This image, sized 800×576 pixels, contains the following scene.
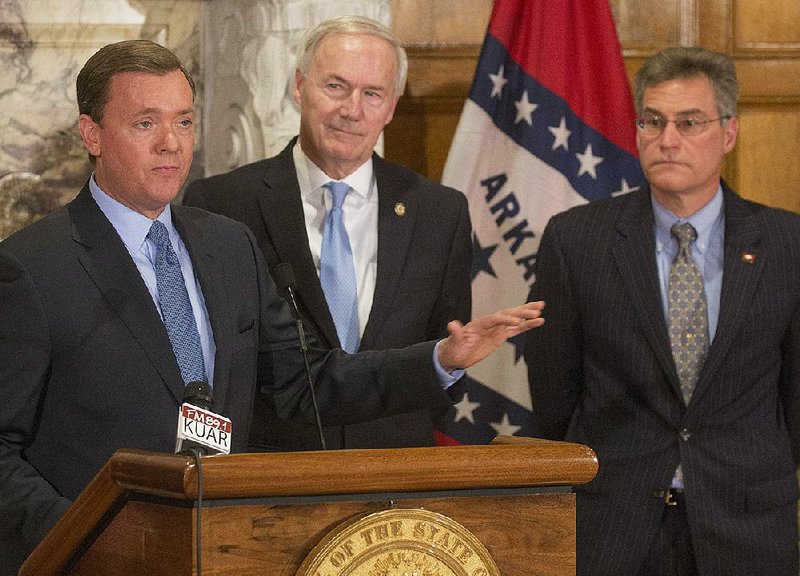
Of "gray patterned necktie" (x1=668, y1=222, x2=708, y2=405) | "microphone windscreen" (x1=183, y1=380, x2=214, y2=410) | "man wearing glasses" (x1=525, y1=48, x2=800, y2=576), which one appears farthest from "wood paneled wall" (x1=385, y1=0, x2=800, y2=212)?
"microphone windscreen" (x1=183, y1=380, x2=214, y2=410)

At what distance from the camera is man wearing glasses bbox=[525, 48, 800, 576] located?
3.17 metres

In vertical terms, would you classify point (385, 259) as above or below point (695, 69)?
below

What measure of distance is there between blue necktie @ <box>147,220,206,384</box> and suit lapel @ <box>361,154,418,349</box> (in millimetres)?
867

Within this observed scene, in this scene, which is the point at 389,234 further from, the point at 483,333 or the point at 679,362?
the point at 483,333

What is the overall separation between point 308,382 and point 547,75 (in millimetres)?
2113

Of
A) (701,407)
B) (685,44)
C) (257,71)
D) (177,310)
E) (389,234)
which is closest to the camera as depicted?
(177,310)

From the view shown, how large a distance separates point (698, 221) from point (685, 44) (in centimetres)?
148

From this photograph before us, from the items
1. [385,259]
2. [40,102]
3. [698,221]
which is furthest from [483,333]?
[40,102]

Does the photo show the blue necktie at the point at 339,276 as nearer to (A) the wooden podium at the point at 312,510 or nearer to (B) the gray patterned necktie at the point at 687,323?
(B) the gray patterned necktie at the point at 687,323

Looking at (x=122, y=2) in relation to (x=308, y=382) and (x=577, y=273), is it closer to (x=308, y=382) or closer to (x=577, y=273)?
(x=577, y=273)

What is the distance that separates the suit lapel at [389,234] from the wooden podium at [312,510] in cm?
130

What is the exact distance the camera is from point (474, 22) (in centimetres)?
464

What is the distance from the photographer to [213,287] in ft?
7.82

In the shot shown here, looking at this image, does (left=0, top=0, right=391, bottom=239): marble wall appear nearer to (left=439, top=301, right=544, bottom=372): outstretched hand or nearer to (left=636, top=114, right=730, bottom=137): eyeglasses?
(left=636, top=114, right=730, bottom=137): eyeglasses
